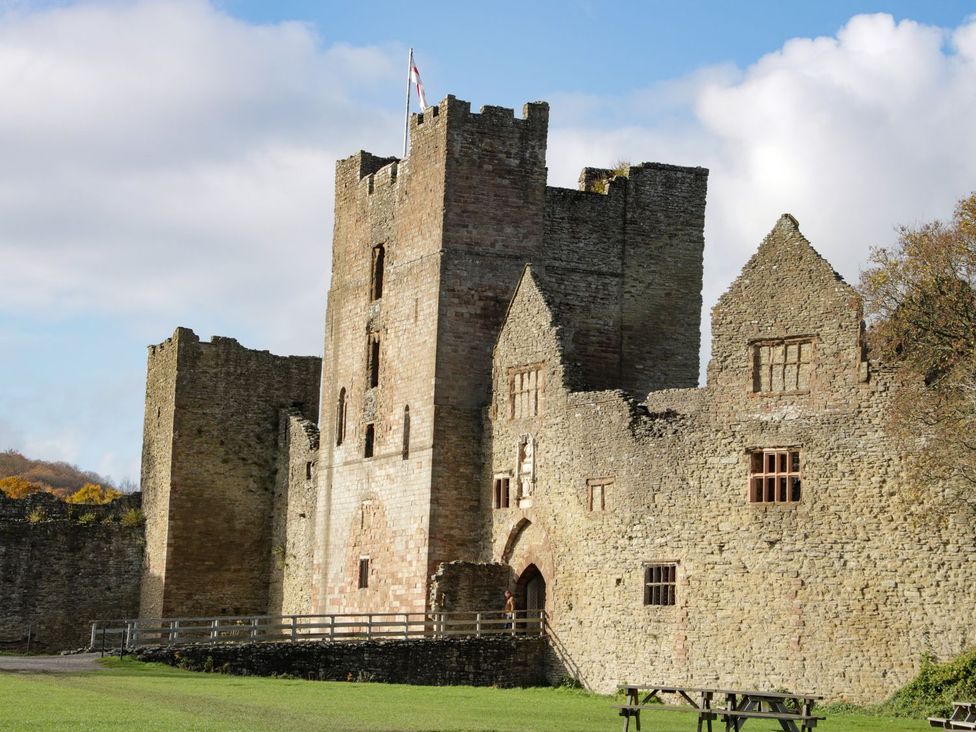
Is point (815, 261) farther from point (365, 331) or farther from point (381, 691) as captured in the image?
point (365, 331)

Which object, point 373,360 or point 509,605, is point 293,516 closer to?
point 373,360

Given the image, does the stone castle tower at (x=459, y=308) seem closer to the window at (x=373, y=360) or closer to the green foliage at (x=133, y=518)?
the window at (x=373, y=360)

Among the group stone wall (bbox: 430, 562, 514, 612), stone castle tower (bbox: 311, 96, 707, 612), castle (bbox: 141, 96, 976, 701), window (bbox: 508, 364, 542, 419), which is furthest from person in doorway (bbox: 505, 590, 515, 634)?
window (bbox: 508, 364, 542, 419)

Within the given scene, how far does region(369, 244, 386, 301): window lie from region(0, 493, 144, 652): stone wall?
13.5 meters

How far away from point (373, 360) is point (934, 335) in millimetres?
19553

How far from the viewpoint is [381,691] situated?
34438 mm

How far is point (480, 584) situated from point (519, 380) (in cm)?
515

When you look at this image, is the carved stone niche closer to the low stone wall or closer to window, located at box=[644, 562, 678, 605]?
the low stone wall

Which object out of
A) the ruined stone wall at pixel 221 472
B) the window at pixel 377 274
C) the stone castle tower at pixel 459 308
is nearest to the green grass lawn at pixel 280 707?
the stone castle tower at pixel 459 308

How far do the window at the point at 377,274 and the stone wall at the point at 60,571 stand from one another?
1352 centimetres

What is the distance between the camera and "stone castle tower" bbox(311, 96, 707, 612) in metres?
45.2

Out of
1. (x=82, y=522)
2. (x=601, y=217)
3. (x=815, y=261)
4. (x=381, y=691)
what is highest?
(x=601, y=217)

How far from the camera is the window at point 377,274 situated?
49.3 metres

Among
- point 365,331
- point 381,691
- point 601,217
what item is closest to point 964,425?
point 381,691
